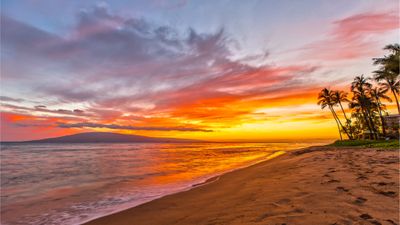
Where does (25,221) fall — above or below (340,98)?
below

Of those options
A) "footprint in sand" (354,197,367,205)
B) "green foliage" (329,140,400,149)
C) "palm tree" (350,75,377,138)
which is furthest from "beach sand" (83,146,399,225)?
"palm tree" (350,75,377,138)

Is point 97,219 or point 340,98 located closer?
point 97,219

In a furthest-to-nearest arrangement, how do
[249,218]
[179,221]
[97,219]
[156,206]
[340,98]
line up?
[340,98] → [156,206] → [97,219] → [179,221] → [249,218]

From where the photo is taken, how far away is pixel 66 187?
1227 centimetres

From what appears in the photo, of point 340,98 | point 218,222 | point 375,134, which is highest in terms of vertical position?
point 340,98

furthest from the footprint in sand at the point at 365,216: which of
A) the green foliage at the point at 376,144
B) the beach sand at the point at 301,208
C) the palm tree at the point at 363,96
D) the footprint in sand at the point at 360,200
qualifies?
the palm tree at the point at 363,96

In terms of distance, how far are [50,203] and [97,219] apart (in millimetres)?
3546

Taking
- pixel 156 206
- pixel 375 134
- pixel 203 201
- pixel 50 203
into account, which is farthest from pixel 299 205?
pixel 375 134

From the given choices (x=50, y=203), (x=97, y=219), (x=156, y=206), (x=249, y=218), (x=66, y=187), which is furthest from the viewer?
(x=66, y=187)

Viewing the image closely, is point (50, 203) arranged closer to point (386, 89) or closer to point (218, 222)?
point (218, 222)

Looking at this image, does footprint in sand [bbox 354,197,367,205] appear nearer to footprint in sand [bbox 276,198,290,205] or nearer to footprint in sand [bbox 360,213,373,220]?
footprint in sand [bbox 360,213,373,220]

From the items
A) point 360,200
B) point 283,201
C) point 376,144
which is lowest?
point 283,201

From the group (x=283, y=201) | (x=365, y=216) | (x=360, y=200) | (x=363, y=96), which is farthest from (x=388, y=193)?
(x=363, y=96)

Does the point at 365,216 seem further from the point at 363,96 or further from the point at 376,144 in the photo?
the point at 363,96
